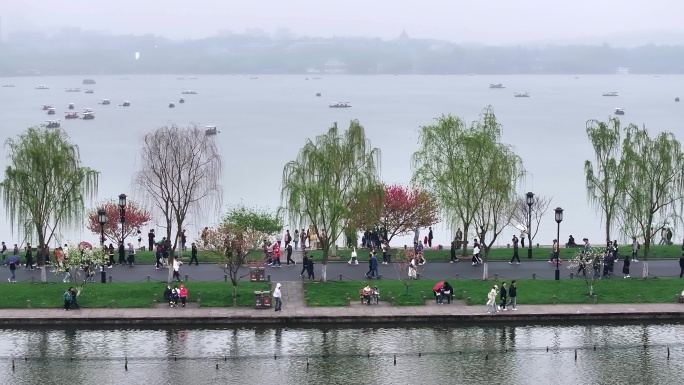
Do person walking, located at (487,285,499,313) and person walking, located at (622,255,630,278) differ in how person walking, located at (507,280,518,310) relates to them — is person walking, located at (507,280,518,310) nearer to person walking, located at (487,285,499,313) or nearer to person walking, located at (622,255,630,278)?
person walking, located at (487,285,499,313)

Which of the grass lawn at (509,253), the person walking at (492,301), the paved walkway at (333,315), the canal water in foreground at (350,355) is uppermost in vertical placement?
the grass lawn at (509,253)

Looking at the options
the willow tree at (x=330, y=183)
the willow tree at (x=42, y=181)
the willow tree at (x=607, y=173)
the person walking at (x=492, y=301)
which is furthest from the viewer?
the willow tree at (x=607, y=173)

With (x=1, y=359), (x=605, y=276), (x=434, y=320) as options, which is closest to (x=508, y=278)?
(x=605, y=276)

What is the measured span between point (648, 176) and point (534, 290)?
37.2 ft

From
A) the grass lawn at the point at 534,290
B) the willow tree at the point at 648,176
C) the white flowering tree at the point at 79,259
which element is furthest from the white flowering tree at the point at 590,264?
the white flowering tree at the point at 79,259

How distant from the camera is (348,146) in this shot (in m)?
62.4

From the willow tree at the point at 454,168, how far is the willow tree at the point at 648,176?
25.9 ft

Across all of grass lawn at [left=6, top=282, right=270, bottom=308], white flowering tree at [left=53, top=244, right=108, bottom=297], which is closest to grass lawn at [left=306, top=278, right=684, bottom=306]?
grass lawn at [left=6, top=282, right=270, bottom=308]

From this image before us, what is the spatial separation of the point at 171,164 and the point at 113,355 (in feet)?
88.4

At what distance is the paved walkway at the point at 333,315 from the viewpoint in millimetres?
44969

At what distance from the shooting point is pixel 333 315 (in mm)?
45562

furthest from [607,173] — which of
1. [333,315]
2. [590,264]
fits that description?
[333,315]

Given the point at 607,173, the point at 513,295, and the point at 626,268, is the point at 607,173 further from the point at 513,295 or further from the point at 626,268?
the point at 513,295

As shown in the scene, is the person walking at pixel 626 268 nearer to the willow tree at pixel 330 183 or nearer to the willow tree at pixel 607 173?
the willow tree at pixel 607 173
